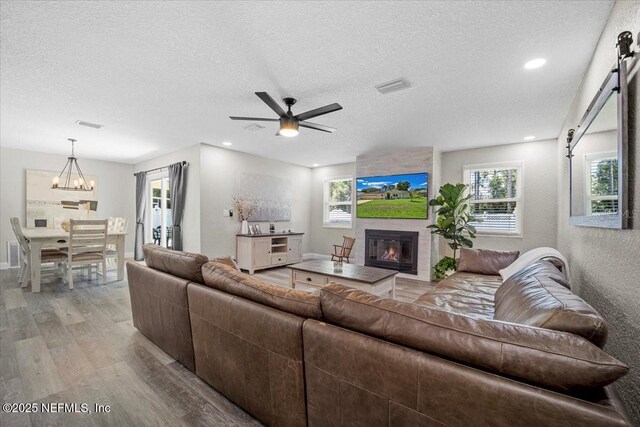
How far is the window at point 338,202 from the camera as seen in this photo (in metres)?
7.15

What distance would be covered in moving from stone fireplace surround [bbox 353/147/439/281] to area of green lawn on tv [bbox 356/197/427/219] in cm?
11

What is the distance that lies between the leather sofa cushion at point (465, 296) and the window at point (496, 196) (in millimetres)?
2191

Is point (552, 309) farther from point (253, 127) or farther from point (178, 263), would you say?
point (253, 127)

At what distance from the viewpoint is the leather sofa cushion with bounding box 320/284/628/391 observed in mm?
767

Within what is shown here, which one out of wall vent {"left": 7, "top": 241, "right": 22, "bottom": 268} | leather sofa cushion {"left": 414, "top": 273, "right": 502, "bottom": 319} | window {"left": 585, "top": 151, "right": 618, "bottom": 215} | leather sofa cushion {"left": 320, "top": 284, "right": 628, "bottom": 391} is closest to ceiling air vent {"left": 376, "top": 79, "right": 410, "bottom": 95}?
window {"left": 585, "top": 151, "right": 618, "bottom": 215}

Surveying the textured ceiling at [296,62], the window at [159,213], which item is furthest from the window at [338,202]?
the window at [159,213]

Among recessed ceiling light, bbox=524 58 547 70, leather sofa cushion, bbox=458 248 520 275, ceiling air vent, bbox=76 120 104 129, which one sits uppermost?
ceiling air vent, bbox=76 120 104 129

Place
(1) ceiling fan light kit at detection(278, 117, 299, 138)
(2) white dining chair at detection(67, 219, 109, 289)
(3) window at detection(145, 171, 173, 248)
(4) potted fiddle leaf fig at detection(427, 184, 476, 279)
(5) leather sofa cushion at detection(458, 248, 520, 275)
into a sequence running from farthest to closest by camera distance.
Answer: (3) window at detection(145, 171, 173, 248) < (4) potted fiddle leaf fig at detection(427, 184, 476, 279) < (2) white dining chair at detection(67, 219, 109, 289) < (5) leather sofa cushion at detection(458, 248, 520, 275) < (1) ceiling fan light kit at detection(278, 117, 299, 138)

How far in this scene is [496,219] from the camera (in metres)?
5.06

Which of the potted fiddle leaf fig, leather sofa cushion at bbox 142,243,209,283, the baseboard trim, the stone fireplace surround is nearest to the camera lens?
leather sofa cushion at bbox 142,243,209,283

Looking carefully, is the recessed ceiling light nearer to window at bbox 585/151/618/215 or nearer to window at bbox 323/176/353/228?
window at bbox 585/151/618/215

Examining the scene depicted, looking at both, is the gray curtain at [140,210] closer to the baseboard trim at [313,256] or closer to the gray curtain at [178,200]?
the gray curtain at [178,200]

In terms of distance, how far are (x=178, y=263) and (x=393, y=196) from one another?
14.4 feet

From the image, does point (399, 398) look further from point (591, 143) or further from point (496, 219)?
point (496, 219)
